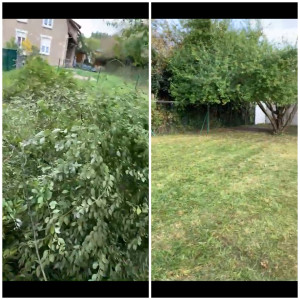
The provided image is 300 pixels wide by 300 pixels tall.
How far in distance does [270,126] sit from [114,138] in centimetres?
91

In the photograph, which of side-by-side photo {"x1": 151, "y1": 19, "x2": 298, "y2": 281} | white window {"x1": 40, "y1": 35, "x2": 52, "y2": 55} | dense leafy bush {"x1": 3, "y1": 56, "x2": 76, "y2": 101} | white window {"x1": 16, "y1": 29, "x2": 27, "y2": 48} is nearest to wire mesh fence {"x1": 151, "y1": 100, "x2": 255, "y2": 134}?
side-by-side photo {"x1": 151, "y1": 19, "x2": 298, "y2": 281}

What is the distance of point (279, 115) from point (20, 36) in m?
1.53

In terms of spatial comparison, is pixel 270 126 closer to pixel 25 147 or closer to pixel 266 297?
pixel 266 297

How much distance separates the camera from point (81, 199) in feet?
→ 6.00

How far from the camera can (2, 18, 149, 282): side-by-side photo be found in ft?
6.02

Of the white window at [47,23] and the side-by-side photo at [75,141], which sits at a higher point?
the white window at [47,23]

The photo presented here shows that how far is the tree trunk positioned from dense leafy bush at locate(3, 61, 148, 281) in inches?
28.2

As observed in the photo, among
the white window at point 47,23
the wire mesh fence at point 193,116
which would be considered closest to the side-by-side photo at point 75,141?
Answer: the white window at point 47,23

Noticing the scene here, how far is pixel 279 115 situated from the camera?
1963 mm

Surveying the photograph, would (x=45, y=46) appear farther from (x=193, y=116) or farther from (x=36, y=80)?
(x=193, y=116)

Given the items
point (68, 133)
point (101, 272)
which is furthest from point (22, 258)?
point (68, 133)

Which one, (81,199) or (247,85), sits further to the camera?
(247,85)

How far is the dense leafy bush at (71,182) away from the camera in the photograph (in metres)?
1.82

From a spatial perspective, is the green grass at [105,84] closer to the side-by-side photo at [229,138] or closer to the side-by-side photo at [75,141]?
the side-by-side photo at [75,141]
